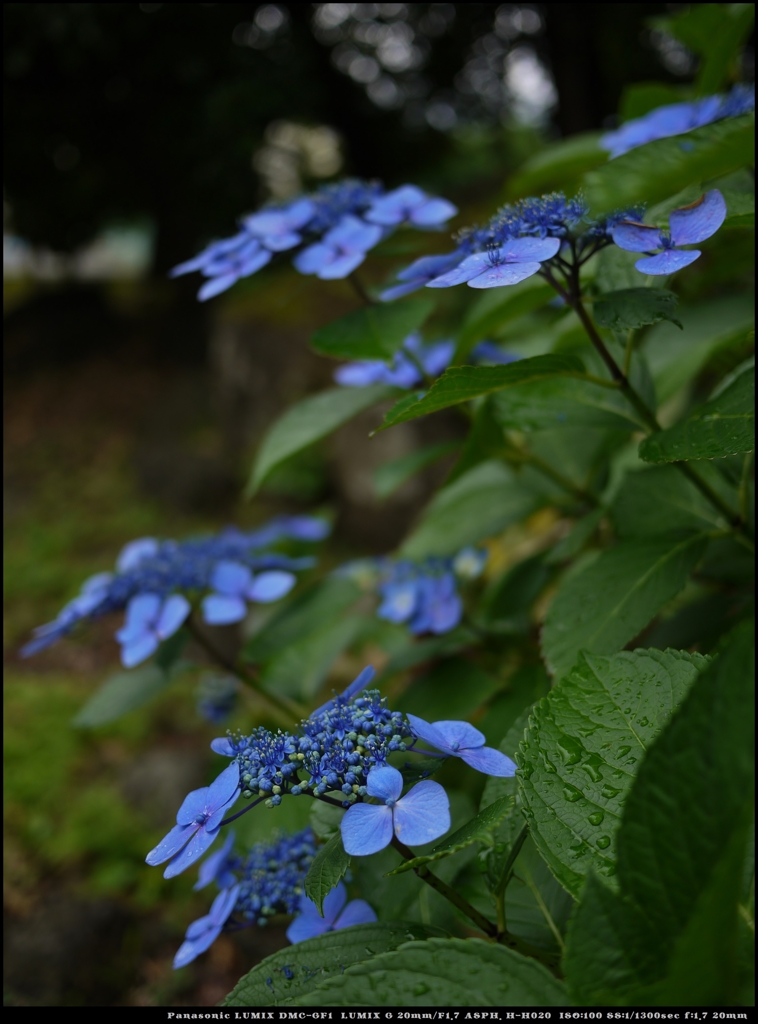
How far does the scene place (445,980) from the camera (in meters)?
0.58

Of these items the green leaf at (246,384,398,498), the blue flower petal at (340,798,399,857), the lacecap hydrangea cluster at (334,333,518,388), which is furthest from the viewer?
the lacecap hydrangea cluster at (334,333,518,388)

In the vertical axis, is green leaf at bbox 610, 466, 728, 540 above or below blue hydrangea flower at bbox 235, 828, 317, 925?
above

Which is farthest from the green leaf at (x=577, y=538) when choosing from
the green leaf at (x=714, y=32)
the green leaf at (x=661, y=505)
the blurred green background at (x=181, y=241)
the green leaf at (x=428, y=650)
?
the blurred green background at (x=181, y=241)

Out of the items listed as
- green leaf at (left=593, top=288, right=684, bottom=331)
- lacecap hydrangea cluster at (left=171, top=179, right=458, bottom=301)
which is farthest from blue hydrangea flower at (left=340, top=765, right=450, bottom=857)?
lacecap hydrangea cluster at (left=171, top=179, right=458, bottom=301)

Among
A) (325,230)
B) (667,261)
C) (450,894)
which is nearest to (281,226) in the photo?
(325,230)

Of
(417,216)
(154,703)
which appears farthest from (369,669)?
(154,703)

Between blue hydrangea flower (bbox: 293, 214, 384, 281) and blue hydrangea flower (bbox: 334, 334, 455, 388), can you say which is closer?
blue hydrangea flower (bbox: 293, 214, 384, 281)

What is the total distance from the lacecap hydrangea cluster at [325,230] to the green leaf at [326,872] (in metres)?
0.76

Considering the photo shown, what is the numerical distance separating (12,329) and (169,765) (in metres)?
4.92

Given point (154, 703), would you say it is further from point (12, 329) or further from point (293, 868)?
point (12, 329)

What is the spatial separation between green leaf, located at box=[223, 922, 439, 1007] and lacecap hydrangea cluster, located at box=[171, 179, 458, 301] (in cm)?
82

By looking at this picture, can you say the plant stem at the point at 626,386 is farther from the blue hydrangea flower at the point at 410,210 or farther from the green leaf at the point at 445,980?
the green leaf at the point at 445,980

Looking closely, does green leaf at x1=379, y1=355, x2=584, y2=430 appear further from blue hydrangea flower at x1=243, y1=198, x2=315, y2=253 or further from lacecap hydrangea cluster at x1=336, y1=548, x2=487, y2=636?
lacecap hydrangea cluster at x1=336, y1=548, x2=487, y2=636

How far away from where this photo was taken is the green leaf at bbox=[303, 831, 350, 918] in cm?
63
